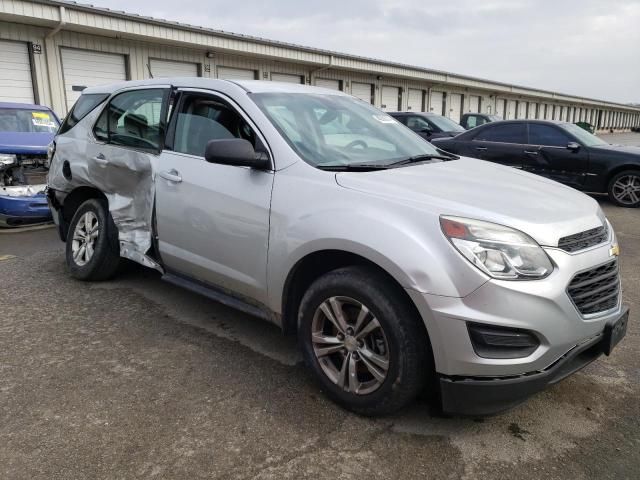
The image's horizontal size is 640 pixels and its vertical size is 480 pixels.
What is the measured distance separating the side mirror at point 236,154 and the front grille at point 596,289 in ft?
5.73

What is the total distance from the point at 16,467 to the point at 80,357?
1.09 m

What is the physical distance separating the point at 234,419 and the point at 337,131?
74.9 inches

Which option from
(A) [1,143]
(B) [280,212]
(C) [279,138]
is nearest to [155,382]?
(B) [280,212]

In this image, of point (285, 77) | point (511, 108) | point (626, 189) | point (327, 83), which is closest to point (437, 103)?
point (327, 83)

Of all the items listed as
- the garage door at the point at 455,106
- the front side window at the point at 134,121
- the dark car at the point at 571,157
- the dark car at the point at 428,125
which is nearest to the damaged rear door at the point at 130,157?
the front side window at the point at 134,121

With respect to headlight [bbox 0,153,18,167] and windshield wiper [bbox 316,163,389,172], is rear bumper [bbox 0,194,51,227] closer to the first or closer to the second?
headlight [bbox 0,153,18,167]

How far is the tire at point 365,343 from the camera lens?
7.99 feet

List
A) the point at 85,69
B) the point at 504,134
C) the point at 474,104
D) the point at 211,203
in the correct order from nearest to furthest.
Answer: the point at 211,203 → the point at 504,134 → the point at 85,69 → the point at 474,104

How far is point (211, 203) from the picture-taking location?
3301 mm

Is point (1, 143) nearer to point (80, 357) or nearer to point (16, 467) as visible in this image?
point (80, 357)

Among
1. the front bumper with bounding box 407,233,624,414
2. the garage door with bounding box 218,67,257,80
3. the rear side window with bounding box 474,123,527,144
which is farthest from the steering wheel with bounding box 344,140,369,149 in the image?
the garage door with bounding box 218,67,257,80

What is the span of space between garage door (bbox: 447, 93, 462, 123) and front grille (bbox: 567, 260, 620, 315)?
3033 centimetres

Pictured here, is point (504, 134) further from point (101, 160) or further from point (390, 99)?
point (390, 99)

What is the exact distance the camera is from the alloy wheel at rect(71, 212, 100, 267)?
180 inches
